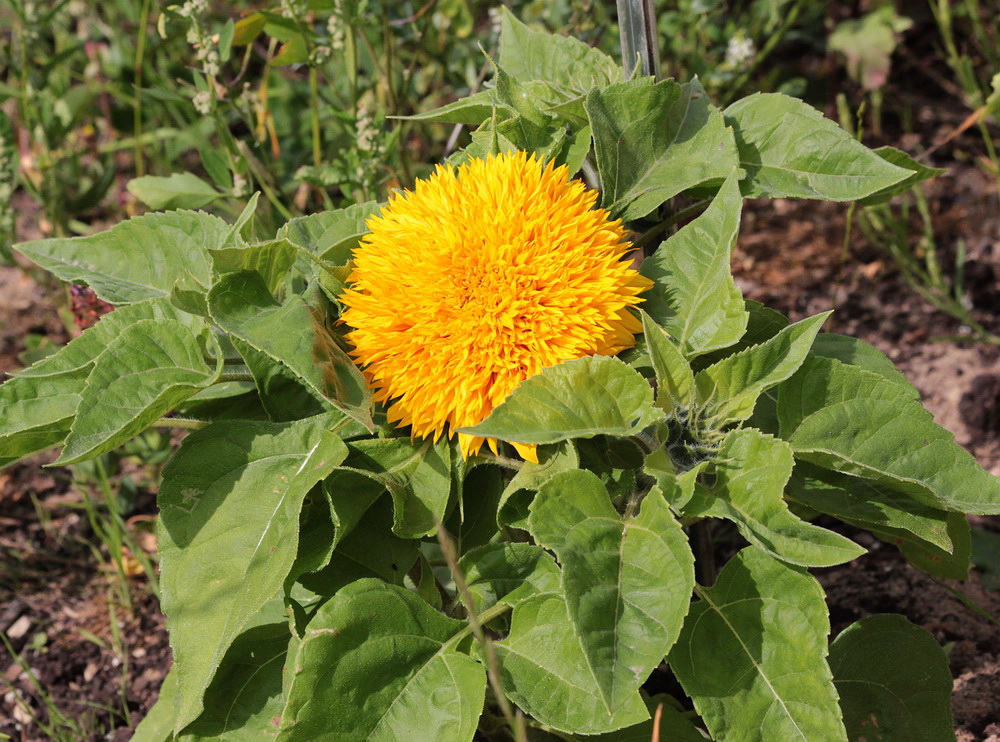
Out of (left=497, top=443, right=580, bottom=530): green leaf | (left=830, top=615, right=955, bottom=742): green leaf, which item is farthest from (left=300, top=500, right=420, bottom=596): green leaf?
(left=830, top=615, right=955, bottom=742): green leaf

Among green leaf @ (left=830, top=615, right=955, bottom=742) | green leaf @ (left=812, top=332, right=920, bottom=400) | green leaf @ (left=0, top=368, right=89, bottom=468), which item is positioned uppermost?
green leaf @ (left=0, top=368, right=89, bottom=468)

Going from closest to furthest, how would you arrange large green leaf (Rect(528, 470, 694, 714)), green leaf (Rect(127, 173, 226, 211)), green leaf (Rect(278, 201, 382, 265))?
large green leaf (Rect(528, 470, 694, 714))
green leaf (Rect(278, 201, 382, 265))
green leaf (Rect(127, 173, 226, 211))

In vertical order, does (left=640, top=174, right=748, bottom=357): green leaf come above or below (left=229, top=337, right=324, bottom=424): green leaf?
above

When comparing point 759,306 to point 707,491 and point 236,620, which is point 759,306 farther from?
point 236,620

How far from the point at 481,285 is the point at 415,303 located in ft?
0.30

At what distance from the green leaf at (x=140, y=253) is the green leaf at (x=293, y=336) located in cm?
32

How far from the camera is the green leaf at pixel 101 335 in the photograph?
1.54 metres

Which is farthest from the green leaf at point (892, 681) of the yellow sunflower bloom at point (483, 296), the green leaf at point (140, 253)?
the green leaf at point (140, 253)

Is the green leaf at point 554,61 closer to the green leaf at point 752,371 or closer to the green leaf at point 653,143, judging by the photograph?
the green leaf at point 653,143

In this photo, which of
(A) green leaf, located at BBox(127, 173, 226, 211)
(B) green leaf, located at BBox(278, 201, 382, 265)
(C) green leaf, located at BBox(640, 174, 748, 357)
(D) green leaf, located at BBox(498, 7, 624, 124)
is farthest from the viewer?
(A) green leaf, located at BBox(127, 173, 226, 211)

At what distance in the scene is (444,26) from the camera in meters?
3.40

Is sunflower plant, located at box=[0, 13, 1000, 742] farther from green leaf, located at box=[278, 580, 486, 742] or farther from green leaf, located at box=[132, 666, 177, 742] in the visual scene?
green leaf, located at box=[132, 666, 177, 742]

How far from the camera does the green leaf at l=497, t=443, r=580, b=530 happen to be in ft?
4.50

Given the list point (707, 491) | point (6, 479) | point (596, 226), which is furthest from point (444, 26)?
point (707, 491)
